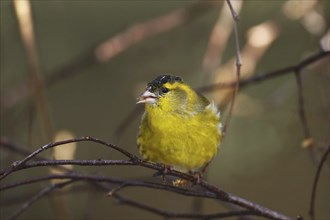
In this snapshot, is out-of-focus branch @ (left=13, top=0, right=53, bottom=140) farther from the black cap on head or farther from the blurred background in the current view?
the blurred background

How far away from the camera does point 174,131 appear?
8.26ft

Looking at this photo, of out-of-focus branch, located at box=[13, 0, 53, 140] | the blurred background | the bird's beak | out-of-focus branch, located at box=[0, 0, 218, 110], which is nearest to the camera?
the bird's beak

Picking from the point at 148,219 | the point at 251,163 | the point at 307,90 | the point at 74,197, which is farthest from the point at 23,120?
the point at 307,90

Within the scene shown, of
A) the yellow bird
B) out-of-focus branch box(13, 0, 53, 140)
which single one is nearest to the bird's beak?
the yellow bird

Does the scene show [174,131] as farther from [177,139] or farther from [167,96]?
[167,96]

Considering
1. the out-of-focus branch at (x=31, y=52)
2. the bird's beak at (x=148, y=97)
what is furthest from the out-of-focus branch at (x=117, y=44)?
the bird's beak at (x=148, y=97)

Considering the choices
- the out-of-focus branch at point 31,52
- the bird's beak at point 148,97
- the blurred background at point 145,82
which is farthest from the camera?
the blurred background at point 145,82

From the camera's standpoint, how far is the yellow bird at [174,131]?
2492 millimetres

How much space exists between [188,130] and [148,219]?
2333 millimetres

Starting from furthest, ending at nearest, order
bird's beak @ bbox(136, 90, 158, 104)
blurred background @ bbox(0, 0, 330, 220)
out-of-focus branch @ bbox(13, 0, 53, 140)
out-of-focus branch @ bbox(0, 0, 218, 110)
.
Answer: blurred background @ bbox(0, 0, 330, 220), out-of-focus branch @ bbox(0, 0, 218, 110), out-of-focus branch @ bbox(13, 0, 53, 140), bird's beak @ bbox(136, 90, 158, 104)

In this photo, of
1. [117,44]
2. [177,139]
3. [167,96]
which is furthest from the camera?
[117,44]

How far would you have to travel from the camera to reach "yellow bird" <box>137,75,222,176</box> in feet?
8.18

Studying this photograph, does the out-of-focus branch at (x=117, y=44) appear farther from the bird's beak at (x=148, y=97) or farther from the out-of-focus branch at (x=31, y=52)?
the bird's beak at (x=148, y=97)

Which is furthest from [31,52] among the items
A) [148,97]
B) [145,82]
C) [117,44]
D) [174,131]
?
[145,82]
